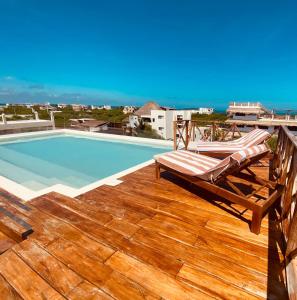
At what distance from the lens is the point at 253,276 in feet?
4.74

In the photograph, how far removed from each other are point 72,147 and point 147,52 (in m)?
29.0

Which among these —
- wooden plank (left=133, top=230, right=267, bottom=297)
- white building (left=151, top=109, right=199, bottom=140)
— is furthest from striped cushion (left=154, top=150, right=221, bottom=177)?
white building (left=151, top=109, right=199, bottom=140)

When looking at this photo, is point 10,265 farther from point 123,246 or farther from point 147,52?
point 147,52

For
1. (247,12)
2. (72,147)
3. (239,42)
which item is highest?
(239,42)

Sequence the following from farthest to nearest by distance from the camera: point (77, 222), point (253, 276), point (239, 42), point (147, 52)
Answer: point (147, 52) → point (239, 42) → point (77, 222) → point (253, 276)

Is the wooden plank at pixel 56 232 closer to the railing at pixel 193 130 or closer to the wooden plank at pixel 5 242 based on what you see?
the wooden plank at pixel 5 242

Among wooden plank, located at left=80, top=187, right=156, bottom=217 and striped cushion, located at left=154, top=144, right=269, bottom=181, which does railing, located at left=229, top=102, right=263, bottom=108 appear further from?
wooden plank, located at left=80, top=187, right=156, bottom=217

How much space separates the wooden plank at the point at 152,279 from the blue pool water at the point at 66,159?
8.88 feet

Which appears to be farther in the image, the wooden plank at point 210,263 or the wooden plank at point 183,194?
the wooden plank at point 183,194

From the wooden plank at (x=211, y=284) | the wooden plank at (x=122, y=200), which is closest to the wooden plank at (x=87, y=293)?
the wooden plank at (x=211, y=284)

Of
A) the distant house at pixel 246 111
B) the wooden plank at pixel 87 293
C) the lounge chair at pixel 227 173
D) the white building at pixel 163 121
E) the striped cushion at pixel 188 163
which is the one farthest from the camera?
the distant house at pixel 246 111

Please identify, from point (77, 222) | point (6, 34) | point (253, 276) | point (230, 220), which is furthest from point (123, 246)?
point (6, 34)

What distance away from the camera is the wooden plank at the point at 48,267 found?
1389 millimetres

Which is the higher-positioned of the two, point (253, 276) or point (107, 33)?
point (107, 33)
